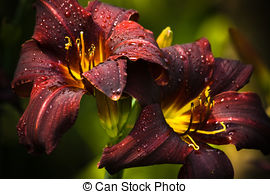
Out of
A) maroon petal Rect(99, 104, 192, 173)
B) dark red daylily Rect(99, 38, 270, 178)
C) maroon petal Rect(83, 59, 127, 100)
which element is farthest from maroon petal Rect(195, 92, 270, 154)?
maroon petal Rect(83, 59, 127, 100)

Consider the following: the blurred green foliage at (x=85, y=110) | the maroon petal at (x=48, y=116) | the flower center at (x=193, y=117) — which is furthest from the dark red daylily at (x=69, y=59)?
the blurred green foliage at (x=85, y=110)

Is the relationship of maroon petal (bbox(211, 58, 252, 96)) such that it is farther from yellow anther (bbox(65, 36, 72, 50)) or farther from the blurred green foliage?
the blurred green foliage

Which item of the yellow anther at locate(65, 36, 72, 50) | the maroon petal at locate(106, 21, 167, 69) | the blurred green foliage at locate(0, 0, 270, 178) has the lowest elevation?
the blurred green foliage at locate(0, 0, 270, 178)

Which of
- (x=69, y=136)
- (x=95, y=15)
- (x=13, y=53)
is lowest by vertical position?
(x=69, y=136)

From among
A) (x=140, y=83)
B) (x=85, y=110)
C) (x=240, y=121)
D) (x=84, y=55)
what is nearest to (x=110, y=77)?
(x=140, y=83)

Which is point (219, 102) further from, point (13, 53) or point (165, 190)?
point (13, 53)

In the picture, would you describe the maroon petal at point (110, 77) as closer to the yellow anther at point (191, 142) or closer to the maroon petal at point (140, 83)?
the maroon petal at point (140, 83)

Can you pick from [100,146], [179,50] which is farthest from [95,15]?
[100,146]

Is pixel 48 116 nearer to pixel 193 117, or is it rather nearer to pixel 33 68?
pixel 33 68
